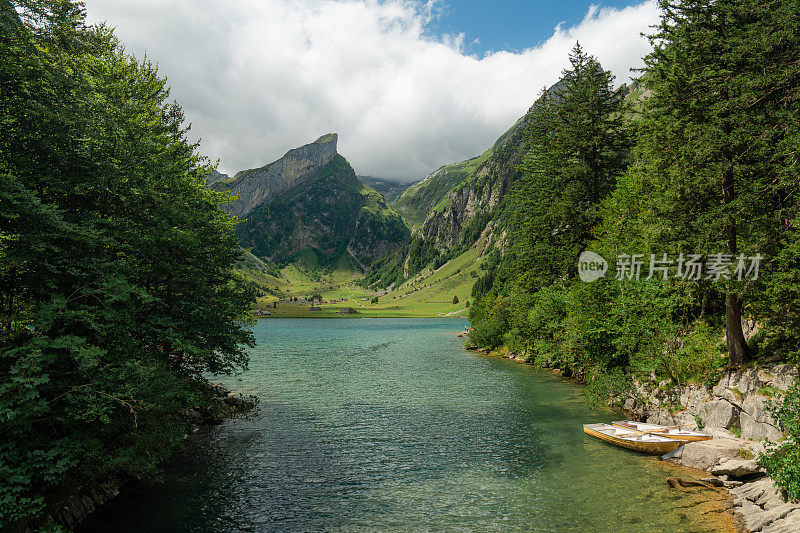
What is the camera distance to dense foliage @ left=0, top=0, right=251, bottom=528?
45.9ft

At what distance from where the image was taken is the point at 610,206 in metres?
38.4

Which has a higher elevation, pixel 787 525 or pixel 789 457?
pixel 789 457

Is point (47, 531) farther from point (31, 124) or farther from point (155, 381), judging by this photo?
point (31, 124)

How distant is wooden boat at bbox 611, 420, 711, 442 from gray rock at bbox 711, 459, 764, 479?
336 cm

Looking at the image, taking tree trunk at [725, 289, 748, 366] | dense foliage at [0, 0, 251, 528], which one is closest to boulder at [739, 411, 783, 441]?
tree trunk at [725, 289, 748, 366]

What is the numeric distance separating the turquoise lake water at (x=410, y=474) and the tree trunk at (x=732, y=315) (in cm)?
779

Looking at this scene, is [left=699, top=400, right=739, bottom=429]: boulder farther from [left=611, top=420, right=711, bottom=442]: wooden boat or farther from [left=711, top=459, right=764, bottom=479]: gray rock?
[left=711, top=459, right=764, bottom=479]: gray rock

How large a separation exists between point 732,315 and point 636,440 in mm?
9245

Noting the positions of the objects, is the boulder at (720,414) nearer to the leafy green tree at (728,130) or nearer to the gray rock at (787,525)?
the leafy green tree at (728,130)

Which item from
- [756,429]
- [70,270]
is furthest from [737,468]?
[70,270]

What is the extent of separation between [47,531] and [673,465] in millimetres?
28440

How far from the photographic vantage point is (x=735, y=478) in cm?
1934

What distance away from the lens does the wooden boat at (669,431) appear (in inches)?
918

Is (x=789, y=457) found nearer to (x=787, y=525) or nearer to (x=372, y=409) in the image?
(x=787, y=525)
